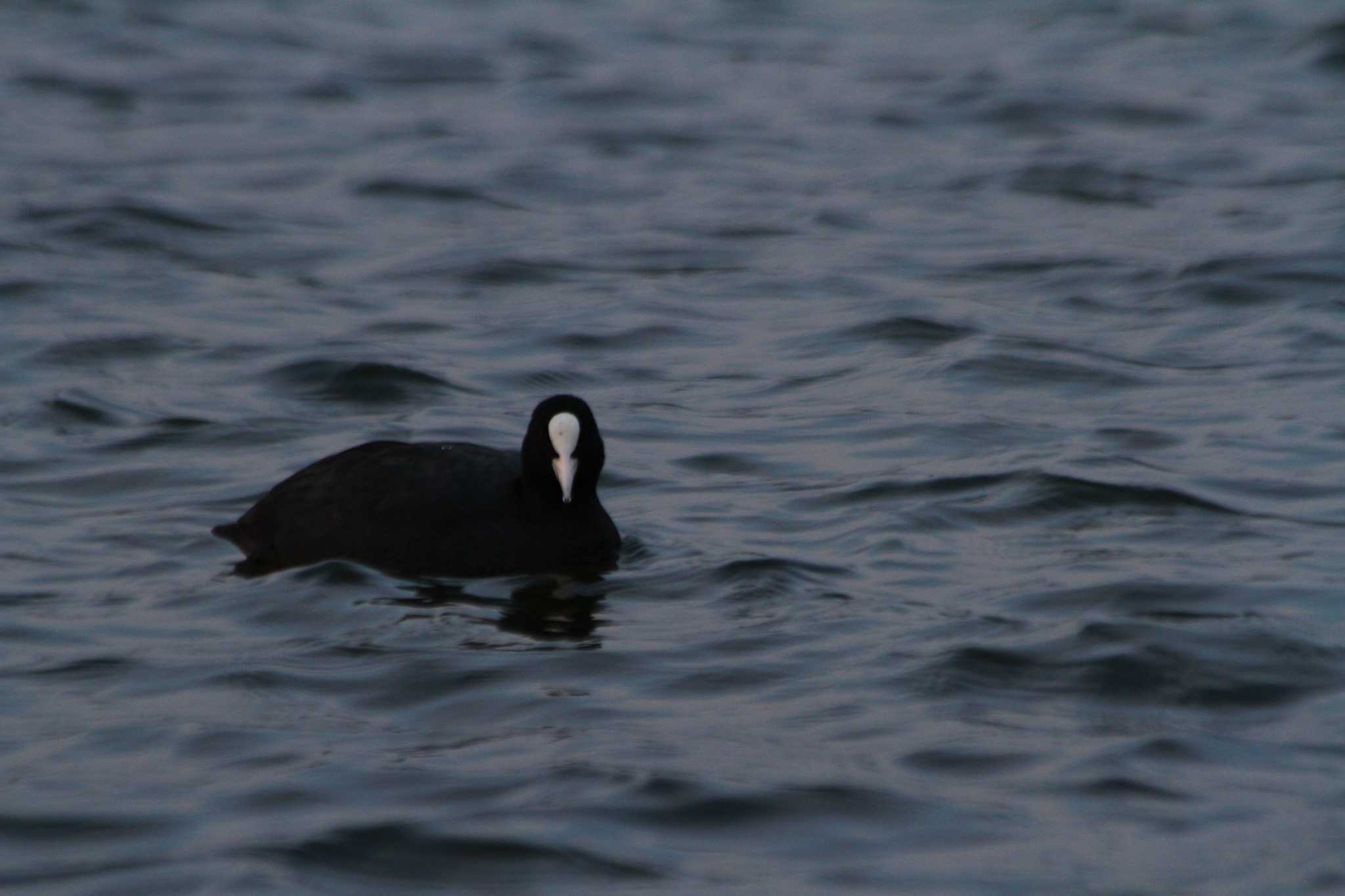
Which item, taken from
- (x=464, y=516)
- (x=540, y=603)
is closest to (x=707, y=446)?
(x=464, y=516)

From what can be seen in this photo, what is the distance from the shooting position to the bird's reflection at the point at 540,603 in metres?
8.24

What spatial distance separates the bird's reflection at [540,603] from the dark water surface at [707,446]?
0.08 feet

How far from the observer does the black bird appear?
8703 millimetres

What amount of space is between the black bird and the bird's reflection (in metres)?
0.09

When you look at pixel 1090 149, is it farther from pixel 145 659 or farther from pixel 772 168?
pixel 145 659

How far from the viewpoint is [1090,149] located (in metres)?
16.8

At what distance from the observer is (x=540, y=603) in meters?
8.55

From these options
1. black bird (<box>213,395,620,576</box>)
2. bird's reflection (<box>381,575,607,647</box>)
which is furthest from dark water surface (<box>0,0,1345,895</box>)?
black bird (<box>213,395,620,576</box>)

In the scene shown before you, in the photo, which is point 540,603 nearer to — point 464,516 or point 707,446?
point 464,516

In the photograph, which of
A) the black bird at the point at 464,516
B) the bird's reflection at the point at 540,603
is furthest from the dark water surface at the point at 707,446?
the black bird at the point at 464,516

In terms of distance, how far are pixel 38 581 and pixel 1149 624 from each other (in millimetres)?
3893

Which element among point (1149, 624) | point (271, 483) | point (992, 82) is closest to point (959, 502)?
point (1149, 624)

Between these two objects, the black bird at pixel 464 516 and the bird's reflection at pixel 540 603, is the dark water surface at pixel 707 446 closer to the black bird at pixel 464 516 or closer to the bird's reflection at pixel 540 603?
the bird's reflection at pixel 540 603

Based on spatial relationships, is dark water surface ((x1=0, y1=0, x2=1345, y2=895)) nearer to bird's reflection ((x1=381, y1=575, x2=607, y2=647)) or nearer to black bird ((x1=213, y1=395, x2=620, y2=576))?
bird's reflection ((x1=381, y1=575, x2=607, y2=647))
